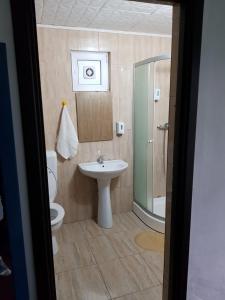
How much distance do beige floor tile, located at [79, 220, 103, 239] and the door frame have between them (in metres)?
1.41

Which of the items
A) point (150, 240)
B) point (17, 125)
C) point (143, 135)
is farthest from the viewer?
point (143, 135)

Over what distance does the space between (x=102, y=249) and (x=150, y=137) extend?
1.39 meters

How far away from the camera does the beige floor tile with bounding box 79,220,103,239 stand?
2732 mm

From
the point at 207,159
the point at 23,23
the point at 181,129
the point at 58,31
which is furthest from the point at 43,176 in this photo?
the point at 58,31

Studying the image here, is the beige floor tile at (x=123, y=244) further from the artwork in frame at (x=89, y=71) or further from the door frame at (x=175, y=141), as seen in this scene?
the artwork in frame at (x=89, y=71)

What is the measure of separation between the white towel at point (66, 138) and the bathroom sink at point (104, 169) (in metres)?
0.22

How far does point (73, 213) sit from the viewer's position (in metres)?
2.97

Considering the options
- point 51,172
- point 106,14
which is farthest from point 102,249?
point 106,14

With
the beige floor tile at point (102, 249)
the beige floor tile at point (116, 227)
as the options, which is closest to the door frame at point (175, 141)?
the beige floor tile at point (102, 249)

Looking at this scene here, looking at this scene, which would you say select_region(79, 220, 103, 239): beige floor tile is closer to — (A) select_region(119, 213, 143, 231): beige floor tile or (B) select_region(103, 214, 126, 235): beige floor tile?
(B) select_region(103, 214, 126, 235): beige floor tile

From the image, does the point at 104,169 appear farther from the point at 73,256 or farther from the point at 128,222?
the point at 73,256

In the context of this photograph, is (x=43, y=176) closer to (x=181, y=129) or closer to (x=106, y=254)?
(x=181, y=129)

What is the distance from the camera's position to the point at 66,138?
2.69 metres

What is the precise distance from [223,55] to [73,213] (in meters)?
2.45
